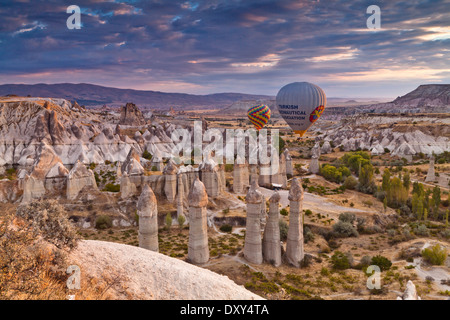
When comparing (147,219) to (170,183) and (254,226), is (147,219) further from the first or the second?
(170,183)

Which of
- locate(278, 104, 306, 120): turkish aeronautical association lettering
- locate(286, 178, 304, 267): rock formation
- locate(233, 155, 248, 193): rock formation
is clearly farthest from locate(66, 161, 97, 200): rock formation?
locate(278, 104, 306, 120): turkish aeronautical association lettering

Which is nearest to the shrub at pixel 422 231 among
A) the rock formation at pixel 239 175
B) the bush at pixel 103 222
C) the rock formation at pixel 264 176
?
the rock formation at pixel 264 176

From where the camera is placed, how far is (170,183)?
29.5 meters

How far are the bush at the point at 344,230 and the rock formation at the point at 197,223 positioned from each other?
1361cm

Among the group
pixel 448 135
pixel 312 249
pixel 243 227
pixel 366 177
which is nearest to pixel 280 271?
pixel 312 249

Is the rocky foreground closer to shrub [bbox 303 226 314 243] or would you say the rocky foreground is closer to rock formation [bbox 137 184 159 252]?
rock formation [bbox 137 184 159 252]

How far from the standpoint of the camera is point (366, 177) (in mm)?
42000

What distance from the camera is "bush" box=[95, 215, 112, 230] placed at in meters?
27.1

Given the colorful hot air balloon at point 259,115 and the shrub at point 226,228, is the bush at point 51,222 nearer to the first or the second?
the shrub at point 226,228

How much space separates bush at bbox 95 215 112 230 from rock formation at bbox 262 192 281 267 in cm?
1487

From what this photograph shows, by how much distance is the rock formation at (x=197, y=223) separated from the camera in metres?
17.5
